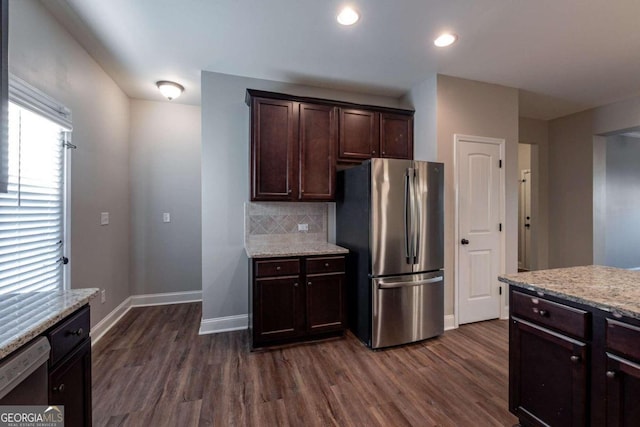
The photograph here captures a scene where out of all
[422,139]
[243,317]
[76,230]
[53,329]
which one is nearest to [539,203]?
[422,139]

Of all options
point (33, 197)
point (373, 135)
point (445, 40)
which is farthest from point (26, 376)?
point (445, 40)

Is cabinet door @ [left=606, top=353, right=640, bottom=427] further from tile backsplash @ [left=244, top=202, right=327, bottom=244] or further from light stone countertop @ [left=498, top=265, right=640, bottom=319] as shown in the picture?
tile backsplash @ [left=244, top=202, right=327, bottom=244]

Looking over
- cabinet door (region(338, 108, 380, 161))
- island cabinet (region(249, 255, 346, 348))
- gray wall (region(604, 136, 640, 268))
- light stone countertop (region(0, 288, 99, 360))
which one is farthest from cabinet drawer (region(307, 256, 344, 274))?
gray wall (region(604, 136, 640, 268))

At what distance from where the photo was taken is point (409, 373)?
7.36ft

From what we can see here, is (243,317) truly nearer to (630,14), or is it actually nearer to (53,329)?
(53,329)

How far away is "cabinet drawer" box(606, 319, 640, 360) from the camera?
3.60ft

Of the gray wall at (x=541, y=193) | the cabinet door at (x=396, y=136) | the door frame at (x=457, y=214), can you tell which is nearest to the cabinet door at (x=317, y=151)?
the cabinet door at (x=396, y=136)

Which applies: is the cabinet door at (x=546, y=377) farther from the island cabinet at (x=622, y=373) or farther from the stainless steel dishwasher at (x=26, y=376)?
the stainless steel dishwasher at (x=26, y=376)

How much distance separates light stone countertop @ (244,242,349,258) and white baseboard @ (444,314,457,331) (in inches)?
55.7

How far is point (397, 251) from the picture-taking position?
2658 millimetres

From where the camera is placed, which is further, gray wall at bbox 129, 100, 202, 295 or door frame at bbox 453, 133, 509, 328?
gray wall at bbox 129, 100, 202, 295

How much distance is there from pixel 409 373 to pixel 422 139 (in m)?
2.47

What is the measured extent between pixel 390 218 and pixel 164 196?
122 inches

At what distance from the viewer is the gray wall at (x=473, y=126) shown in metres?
3.08
